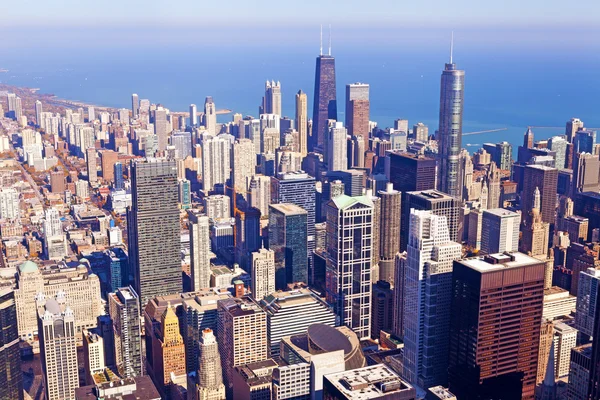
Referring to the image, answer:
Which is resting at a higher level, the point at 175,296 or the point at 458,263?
the point at 458,263

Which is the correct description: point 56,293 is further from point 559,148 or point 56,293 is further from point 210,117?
point 210,117

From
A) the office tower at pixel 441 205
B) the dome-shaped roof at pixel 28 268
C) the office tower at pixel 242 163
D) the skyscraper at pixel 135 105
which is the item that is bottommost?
the dome-shaped roof at pixel 28 268

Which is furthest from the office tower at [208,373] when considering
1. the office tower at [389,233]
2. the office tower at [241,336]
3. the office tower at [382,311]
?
the office tower at [389,233]

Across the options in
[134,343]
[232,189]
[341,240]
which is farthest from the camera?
[232,189]

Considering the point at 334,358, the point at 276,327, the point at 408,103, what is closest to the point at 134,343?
the point at 276,327

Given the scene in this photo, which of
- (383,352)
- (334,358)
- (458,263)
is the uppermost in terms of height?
(458,263)

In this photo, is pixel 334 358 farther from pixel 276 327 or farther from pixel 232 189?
pixel 232 189

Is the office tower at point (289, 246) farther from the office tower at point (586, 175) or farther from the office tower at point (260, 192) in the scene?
the office tower at point (586, 175)
